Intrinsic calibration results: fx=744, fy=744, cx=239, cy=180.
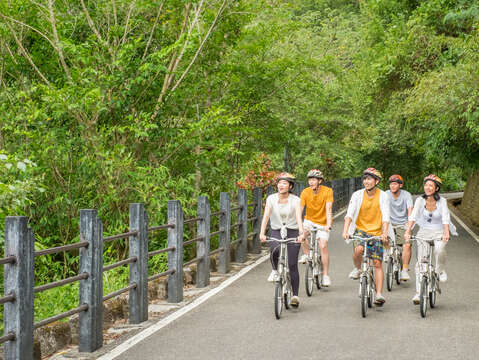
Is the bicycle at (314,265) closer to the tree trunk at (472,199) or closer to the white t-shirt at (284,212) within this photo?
the white t-shirt at (284,212)

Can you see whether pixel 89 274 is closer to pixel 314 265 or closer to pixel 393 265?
pixel 314 265

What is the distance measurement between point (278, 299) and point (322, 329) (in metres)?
0.81

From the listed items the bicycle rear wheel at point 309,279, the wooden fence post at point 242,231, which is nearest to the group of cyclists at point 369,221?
the bicycle rear wheel at point 309,279

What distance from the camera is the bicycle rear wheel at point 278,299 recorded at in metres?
8.95

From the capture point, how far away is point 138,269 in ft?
29.4

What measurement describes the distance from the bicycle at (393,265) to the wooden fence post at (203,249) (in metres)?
2.88

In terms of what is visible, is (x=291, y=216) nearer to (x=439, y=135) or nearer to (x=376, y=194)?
(x=376, y=194)

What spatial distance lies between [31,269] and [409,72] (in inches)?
718

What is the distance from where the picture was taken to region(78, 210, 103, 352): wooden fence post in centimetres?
745

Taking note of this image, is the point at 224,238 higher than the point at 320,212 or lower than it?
lower

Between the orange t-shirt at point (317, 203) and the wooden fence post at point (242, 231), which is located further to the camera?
the wooden fence post at point (242, 231)

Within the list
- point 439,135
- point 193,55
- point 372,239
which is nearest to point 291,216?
point 372,239

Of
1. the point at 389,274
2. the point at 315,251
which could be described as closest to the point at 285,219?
the point at 315,251

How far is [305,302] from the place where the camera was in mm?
10336
